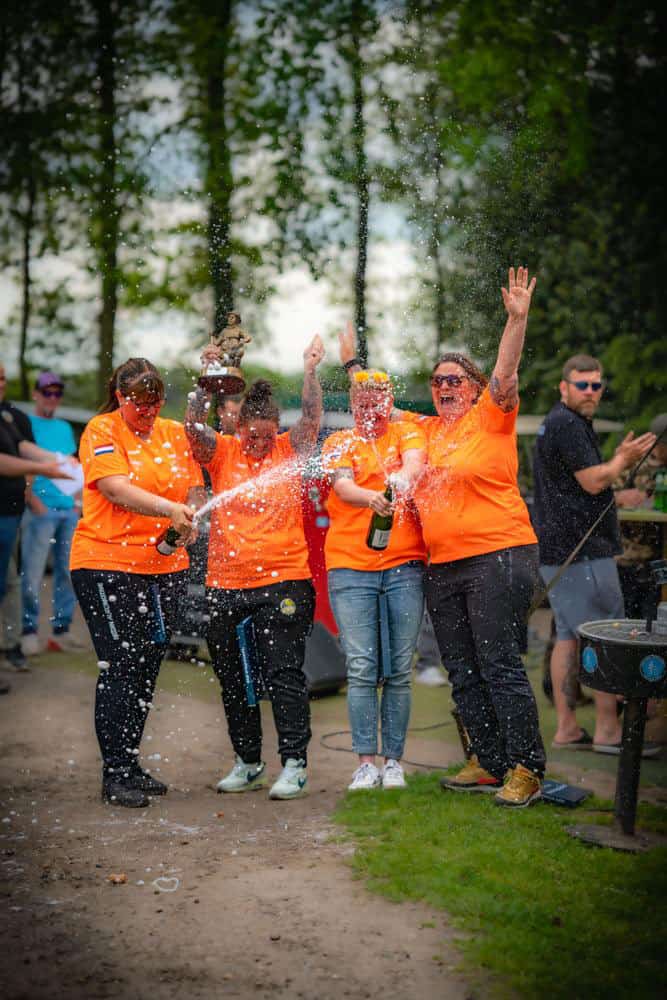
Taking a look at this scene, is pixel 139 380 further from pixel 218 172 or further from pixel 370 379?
pixel 218 172

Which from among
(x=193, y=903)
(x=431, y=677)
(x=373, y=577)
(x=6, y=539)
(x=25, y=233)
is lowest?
(x=431, y=677)

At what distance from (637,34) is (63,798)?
12.8 meters

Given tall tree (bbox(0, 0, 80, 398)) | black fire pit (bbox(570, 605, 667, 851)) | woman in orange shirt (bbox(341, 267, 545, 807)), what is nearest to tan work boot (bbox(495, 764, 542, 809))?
woman in orange shirt (bbox(341, 267, 545, 807))

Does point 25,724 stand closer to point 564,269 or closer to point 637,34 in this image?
point 564,269

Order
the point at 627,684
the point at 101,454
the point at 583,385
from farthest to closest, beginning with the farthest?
the point at 583,385 < the point at 101,454 < the point at 627,684

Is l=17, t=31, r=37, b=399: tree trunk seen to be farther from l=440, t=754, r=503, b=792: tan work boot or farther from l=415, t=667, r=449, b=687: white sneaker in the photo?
l=440, t=754, r=503, b=792: tan work boot

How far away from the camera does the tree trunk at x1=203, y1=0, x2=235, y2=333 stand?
5297 mm

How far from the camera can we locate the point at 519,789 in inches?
185

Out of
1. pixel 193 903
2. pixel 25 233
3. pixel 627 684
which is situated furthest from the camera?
pixel 25 233

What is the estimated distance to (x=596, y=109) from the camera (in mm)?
13672

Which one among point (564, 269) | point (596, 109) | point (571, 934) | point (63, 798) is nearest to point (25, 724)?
point (63, 798)

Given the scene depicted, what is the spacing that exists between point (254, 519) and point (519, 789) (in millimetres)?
1735

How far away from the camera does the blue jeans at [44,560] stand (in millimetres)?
8602

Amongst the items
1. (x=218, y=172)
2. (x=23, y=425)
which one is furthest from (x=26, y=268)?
(x=218, y=172)
